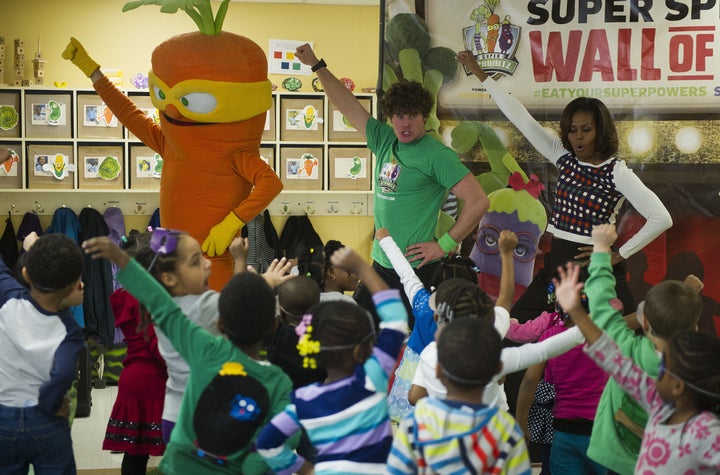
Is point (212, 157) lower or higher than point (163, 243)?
higher

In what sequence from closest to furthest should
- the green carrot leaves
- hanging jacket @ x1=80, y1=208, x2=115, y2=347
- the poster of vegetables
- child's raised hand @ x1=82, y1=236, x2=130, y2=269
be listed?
child's raised hand @ x1=82, y1=236, x2=130, y2=269 < the green carrot leaves < the poster of vegetables < hanging jacket @ x1=80, y1=208, x2=115, y2=347

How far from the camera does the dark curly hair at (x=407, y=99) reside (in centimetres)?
393

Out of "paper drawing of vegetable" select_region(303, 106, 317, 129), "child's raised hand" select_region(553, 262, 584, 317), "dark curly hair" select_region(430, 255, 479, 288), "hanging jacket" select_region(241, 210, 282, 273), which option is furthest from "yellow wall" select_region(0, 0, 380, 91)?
"child's raised hand" select_region(553, 262, 584, 317)

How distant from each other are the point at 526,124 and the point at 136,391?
201 cm

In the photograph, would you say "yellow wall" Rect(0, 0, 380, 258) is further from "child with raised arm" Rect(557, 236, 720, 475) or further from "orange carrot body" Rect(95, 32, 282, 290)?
"child with raised arm" Rect(557, 236, 720, 475)

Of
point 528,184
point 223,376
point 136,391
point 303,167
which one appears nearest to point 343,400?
point 223,376

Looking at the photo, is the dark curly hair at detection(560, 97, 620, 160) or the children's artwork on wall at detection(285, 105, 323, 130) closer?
the dark curly hair at detection(560, 97, 620, 160)

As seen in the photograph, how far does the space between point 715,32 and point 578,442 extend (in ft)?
7.34

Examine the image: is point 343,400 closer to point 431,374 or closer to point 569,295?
point 431,374

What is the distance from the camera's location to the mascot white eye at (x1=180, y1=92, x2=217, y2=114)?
4051mm

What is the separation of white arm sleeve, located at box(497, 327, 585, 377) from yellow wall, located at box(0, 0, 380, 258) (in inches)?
167

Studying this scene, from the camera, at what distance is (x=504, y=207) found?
180 inches

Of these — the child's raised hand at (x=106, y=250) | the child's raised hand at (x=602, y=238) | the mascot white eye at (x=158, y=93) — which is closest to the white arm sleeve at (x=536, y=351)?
the child's raised hand at (x=602, y=238)

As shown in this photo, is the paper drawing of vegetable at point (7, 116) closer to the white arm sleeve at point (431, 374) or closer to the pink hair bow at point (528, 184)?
the pink hair bow at point (528, 184)
